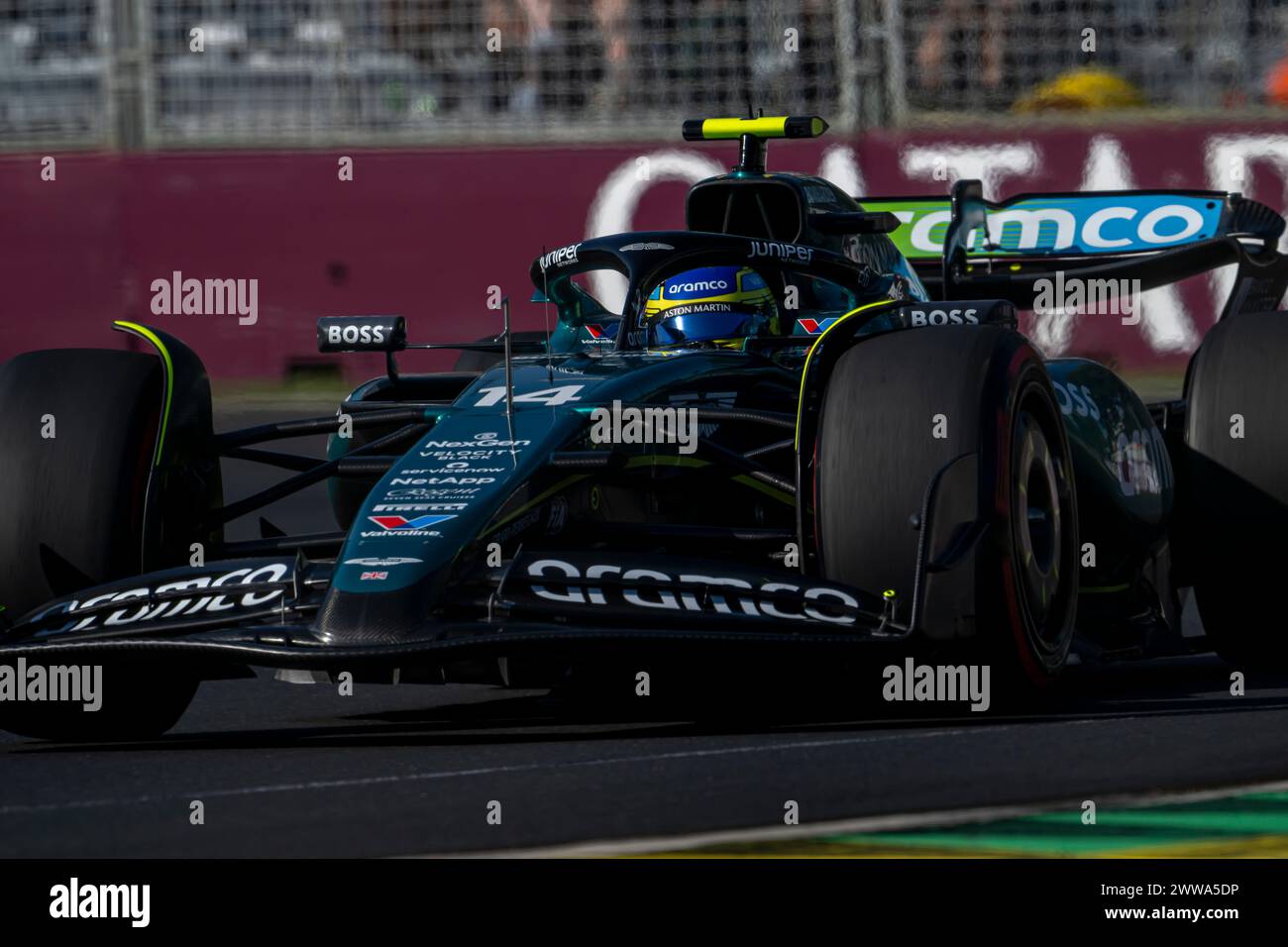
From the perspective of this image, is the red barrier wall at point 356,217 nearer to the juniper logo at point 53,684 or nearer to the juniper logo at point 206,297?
the juniper logo at point 206,297

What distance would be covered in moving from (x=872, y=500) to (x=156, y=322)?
832cm

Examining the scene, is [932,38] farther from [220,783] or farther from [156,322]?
[220,783]

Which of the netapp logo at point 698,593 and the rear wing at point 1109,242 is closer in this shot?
the netapp logo at point 698,593

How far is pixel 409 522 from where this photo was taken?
17.3ft

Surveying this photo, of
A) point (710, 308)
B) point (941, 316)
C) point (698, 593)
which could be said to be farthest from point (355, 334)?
point (698, 593)

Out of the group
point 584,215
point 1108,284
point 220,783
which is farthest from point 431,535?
point 584,215

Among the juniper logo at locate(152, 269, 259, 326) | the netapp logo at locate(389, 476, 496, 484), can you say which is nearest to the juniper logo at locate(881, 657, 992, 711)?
the netapp logo at locate(389, 476, 496, 484)

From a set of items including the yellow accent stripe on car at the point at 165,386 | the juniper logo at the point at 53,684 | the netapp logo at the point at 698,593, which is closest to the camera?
the netapp logo at the point at 698,593

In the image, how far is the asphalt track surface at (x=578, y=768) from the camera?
4332 mm

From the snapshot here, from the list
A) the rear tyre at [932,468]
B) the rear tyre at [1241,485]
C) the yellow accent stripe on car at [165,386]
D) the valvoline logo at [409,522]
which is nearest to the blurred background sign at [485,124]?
the rear tyre at [1241,485]

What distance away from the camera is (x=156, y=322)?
12969mm

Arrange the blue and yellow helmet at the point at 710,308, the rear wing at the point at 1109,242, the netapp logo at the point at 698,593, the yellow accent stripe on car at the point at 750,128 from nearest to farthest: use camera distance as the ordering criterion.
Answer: the netapp logo at the point at 698,593, the blue and yellow helmet at the point at 710,308, the yellow accent stripe on car at the point at 750,128, the rear wing at the point at 1109,242

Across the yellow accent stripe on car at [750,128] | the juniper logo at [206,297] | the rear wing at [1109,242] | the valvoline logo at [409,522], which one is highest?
the yellow accent stripe on car at [750,128]

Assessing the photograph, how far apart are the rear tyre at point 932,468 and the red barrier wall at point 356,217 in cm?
740
